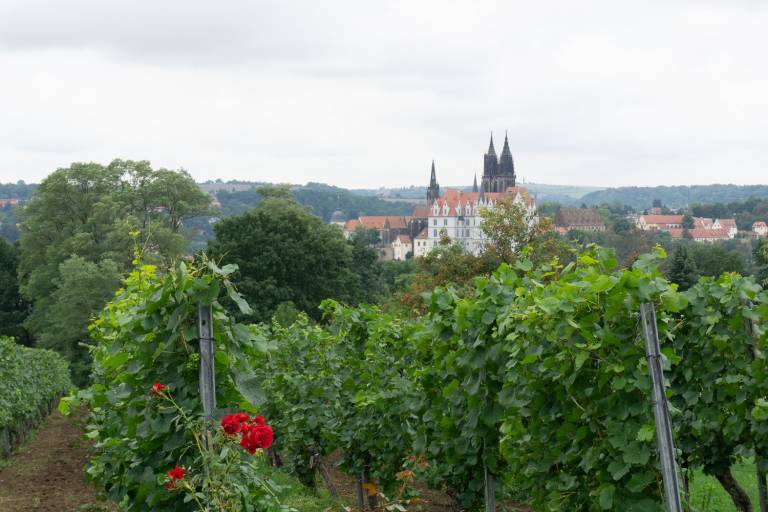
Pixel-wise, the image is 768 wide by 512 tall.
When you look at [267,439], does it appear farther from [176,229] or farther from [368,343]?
[176,229]

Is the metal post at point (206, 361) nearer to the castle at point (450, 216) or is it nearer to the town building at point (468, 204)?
the castle at point (450, 216)

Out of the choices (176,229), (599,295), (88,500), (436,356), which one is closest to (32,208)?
(176,229)

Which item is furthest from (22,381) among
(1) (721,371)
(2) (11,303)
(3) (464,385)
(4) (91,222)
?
(2) (11,303)

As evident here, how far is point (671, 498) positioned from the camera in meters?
4.59

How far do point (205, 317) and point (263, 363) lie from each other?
10.8 m

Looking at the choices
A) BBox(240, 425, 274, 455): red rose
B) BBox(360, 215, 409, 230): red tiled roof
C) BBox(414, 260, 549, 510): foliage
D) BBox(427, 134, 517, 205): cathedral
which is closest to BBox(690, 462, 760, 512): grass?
BBox(414, 260, 549, 510): foliage

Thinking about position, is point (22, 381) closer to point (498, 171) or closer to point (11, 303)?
point (11, 303)

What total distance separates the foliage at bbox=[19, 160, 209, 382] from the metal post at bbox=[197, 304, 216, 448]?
107ft

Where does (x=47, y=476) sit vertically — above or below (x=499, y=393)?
below

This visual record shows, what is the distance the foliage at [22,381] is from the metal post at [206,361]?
1215cm

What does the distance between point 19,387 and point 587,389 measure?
54.5 feet

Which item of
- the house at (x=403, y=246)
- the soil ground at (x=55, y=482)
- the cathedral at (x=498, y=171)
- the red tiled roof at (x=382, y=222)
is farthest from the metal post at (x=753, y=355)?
the red tiled roof at (x=382, y=222)

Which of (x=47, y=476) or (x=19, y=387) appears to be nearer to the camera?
(x=47, y=476)

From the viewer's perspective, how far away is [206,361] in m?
5.00
